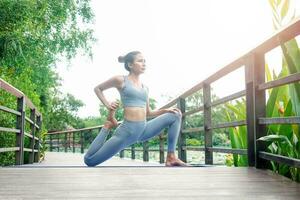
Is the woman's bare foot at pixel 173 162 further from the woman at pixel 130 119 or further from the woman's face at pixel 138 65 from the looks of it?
the woman's face at pixel 138 65

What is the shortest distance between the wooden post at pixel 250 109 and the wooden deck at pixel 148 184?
0.13m

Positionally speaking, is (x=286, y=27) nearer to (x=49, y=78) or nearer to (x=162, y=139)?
(x=162, y=139)

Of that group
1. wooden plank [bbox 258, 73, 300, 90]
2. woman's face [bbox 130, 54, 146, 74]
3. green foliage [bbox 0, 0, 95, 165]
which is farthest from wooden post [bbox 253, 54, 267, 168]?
green foliage [bbox 0, 0, 95, 165]

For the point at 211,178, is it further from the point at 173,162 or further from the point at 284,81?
the point at 173,162

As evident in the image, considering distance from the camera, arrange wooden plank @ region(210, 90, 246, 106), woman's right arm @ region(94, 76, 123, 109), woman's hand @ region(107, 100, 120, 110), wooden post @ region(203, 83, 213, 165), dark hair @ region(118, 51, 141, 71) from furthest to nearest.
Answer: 1. wooden post @ region(203, 83, 213, 165)
2. dark hair @ region(118, 51, 141, 71)
3. woman's right arm @ region(94, 76, 123, 109)
4. woman's hand @ region(107, 100, 120, 110)
5. wooden plank @ region(210, 90, 246, 106)

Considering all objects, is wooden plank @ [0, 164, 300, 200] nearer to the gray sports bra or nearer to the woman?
the woman

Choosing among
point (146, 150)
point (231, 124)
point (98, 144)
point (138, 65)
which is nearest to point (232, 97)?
point (231, 124)

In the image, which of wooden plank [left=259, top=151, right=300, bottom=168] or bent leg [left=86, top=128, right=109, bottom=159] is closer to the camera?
wooden plank [left=259, top=151, right=300, bottom=168]

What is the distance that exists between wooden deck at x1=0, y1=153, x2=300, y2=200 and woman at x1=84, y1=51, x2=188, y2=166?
593mm

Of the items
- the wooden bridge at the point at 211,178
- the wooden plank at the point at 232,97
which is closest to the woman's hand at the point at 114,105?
the wooden bridge at the point at 211,178

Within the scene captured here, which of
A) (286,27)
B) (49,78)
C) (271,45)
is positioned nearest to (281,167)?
(271,45)

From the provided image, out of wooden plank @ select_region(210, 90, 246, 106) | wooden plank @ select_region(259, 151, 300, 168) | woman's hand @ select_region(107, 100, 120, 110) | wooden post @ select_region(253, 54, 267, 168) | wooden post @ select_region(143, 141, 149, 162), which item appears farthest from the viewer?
wooden post @ select_region(143, 141, 149, 162)

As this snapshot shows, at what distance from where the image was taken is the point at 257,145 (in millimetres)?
3148

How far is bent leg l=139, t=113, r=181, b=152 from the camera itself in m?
3.95
